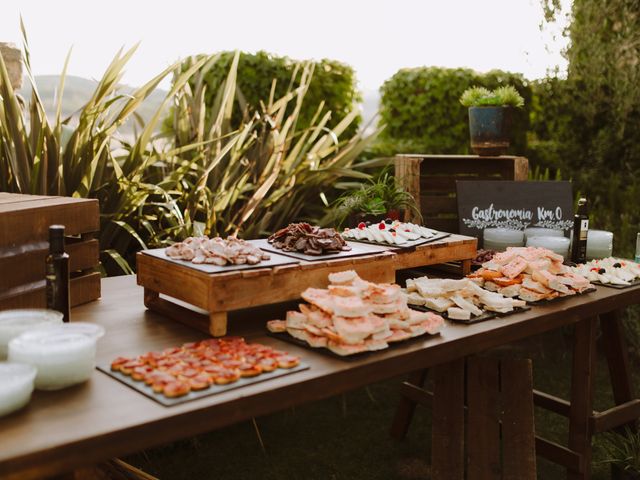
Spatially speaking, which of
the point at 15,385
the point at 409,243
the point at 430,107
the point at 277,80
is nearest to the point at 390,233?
the point at 409,243

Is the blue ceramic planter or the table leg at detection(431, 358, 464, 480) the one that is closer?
the table leg at detection(431, 358, 464, 480)

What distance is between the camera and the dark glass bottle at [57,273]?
1.58 meters

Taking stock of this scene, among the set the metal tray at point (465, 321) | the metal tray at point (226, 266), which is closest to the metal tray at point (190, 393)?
the metal tray at point (226, 266)

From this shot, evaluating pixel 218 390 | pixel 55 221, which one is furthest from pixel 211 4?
pixel 218 390

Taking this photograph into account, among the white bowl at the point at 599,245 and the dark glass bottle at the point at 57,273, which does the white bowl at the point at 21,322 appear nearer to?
the dark glass bottle at the point at 57,273

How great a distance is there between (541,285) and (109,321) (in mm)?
1470

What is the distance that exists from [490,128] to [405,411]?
5.11 feet

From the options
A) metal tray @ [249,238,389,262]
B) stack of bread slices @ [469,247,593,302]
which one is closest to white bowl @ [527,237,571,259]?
stack of bread slices @ [469,247,593,302]

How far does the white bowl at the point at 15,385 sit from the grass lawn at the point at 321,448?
Answer: 1.91m

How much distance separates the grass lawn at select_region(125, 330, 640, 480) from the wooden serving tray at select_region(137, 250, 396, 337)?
4.64 ft

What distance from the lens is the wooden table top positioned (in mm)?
1169

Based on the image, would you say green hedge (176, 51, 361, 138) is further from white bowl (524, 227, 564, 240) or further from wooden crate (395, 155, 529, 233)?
white bowl (524, 227, 564, 240)

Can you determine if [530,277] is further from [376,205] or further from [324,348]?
[324,348]

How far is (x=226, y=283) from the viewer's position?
174 centimetres
